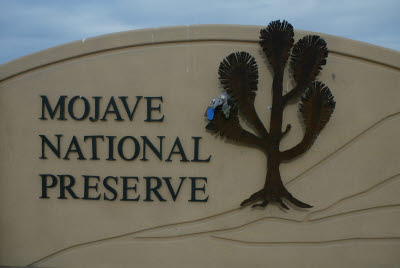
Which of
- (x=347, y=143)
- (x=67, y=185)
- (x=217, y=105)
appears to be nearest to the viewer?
(x=217, y=105)

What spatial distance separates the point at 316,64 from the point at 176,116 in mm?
1422

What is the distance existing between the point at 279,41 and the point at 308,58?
12.4 inches

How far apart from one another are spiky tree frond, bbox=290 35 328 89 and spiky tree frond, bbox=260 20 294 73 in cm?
8

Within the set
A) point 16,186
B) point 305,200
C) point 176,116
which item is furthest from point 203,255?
point 16,186

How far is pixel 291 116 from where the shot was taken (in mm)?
3279

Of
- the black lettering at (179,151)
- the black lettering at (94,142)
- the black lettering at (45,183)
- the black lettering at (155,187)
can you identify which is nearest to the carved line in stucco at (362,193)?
the black lettering at (179,151)

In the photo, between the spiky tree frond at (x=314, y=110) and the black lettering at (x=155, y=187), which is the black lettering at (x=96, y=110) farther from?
the spiky tree frond at (x=314, y=110)

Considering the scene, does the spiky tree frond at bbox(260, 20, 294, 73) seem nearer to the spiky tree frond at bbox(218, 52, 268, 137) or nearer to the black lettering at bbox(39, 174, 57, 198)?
the spiky tree frond at bbox(218, 52, 268, 137)

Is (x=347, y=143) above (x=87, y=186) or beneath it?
above

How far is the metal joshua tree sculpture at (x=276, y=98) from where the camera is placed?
10.4ft

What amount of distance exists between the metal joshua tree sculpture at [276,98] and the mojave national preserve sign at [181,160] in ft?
0.27

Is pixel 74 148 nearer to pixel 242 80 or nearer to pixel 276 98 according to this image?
pixel 242 80

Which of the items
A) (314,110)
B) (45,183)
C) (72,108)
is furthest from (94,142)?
(314,110)

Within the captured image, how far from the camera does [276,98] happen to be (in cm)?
322
